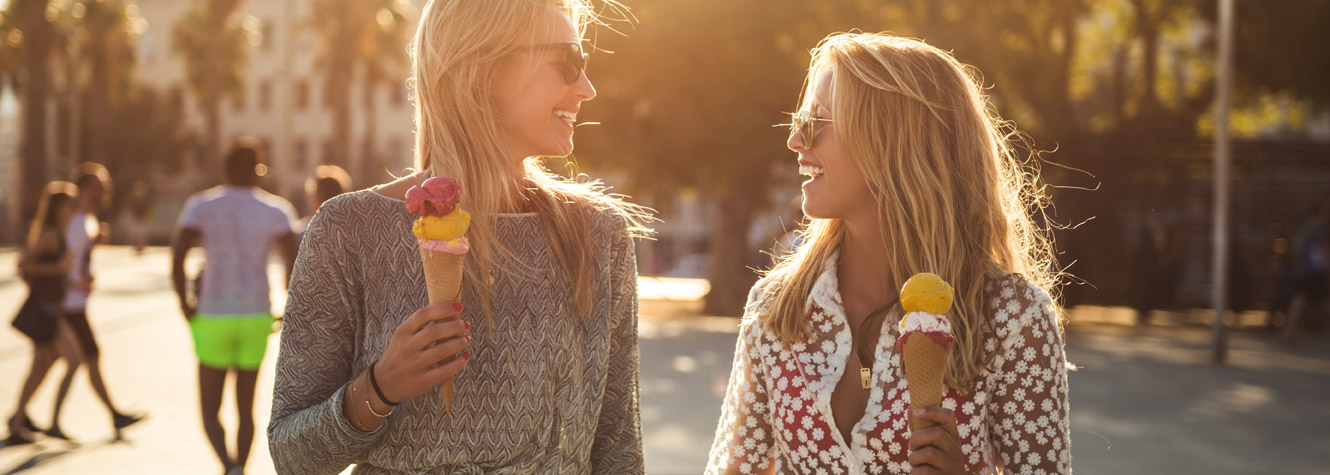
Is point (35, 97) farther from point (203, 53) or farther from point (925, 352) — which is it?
point (925, 352)

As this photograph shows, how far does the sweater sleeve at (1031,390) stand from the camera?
248 centimetres

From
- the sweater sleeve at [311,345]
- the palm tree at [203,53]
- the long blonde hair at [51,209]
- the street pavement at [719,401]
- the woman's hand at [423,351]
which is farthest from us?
the palm tree at [203,53]

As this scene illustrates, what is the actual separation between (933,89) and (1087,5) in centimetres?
2299

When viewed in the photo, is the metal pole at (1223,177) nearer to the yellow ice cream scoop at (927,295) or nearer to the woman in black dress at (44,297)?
the woman in black dress at (44,297)

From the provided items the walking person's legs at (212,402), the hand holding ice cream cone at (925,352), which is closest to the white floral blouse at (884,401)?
the hand holding ice cream cone at (925,352)

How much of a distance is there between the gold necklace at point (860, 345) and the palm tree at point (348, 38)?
98.4ft

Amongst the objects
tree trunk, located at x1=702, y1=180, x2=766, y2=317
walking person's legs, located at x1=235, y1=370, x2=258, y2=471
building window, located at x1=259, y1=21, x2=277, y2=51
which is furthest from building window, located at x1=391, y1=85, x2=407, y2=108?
walking person's legs, located at x1=235, y1=370, x2=258, y2=471

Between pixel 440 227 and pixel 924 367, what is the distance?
0.93m

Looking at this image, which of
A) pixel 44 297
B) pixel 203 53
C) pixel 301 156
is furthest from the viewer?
pixel 301 156

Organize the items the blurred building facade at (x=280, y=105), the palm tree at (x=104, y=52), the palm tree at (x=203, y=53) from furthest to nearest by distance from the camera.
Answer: the blurred building facade at (x=280, y=105) < the palm tree at (x=203, y=53) < the palm tree at (x=104, y=52)

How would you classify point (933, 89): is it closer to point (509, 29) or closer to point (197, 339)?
point (509, 29)

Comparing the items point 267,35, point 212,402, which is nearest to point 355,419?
point 212,402

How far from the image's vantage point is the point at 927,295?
2.21 metres

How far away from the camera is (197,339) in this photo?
21.7 feet
